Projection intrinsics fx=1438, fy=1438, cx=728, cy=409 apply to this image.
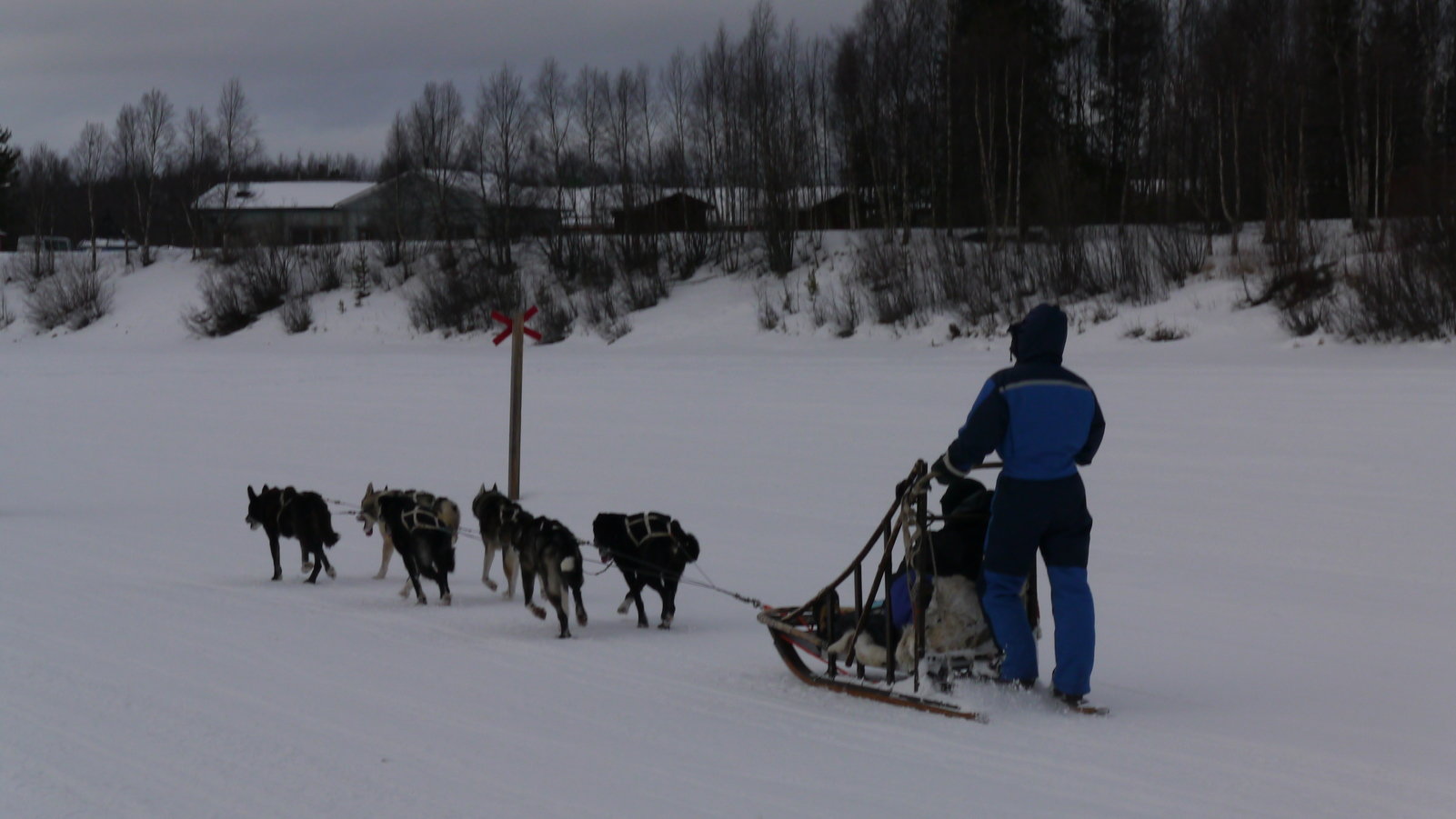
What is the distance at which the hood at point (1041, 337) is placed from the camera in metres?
5.93

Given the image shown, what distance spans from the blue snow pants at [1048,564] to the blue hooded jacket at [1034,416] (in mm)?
94

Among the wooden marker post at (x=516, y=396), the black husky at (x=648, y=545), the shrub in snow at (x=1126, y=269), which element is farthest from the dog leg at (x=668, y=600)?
the shrub in snow at (x=1126, y=269)

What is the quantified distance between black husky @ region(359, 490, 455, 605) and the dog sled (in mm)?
3206

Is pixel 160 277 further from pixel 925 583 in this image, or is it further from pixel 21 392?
pixel 925 583

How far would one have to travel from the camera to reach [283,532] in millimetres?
10094

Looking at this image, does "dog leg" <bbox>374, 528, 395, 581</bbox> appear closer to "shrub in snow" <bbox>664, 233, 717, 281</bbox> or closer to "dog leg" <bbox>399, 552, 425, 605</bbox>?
"dog leg" <bbox>399, 552, 425, 605</bbox>

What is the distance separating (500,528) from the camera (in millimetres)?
8961

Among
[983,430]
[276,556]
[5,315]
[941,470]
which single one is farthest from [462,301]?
→ [983,430]

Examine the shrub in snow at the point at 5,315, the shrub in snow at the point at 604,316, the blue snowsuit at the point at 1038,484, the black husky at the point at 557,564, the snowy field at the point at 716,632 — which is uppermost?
the shrub in snow at the point at 5,315

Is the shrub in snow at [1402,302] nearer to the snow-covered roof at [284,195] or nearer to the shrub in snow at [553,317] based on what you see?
the shrub in snow at [553,317]

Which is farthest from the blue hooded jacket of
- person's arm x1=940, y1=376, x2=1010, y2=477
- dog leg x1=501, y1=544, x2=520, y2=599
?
dog leg x1=501, y1=544, x2=520, y2=599

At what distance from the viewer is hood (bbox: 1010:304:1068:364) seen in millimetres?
5926

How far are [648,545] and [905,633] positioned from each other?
2.19 m

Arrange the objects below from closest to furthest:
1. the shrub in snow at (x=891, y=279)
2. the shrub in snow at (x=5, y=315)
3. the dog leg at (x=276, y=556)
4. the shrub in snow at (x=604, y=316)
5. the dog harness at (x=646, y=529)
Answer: the dog harness at (x=646, y=529) → the dog leg at (x=276, y=556) → the shrub in snow at (x=891, y=279) → the shrub in snow at (x=604, y=316) → the shrub in snow at (x=5, y=315)
